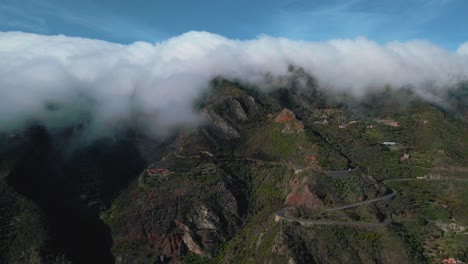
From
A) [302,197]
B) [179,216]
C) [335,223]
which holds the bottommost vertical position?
[179,216]

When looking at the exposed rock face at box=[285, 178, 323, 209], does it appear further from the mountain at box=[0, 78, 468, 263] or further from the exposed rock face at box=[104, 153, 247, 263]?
the exposed rock face at box=[104, 153, 247, 263]

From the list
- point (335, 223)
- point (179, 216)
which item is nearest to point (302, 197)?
point (335, 223)

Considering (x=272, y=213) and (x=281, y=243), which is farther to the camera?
(x=272, y=213)

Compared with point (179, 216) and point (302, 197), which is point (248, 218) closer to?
point (302, 197)

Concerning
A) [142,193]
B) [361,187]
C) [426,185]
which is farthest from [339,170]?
[142,193]

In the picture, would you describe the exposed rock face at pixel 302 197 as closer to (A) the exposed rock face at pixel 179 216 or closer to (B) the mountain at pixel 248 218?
(B) the mountain at pixel 248 218

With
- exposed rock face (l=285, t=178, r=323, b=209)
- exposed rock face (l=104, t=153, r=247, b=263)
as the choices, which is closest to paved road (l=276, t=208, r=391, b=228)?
exposed rock face (l=285, t=178, r=323, b=209)

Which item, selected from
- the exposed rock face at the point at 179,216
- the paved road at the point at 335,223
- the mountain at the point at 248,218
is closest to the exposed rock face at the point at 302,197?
the mountain at the point at 248,218

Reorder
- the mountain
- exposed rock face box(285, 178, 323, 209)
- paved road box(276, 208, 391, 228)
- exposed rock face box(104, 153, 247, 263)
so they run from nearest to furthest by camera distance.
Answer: the mountain
paved road box(276, 208, 391, 228)
exposed rock face box(285, 178, 323, 209)
exposed rock face box(104, 153, 247, 263)

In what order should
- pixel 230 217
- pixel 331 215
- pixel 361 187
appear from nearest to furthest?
pixel 331 215 < pixel 361 187 < pixel 230 217

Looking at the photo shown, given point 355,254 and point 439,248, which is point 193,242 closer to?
point 355,254

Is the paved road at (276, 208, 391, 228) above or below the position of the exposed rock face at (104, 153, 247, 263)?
above
